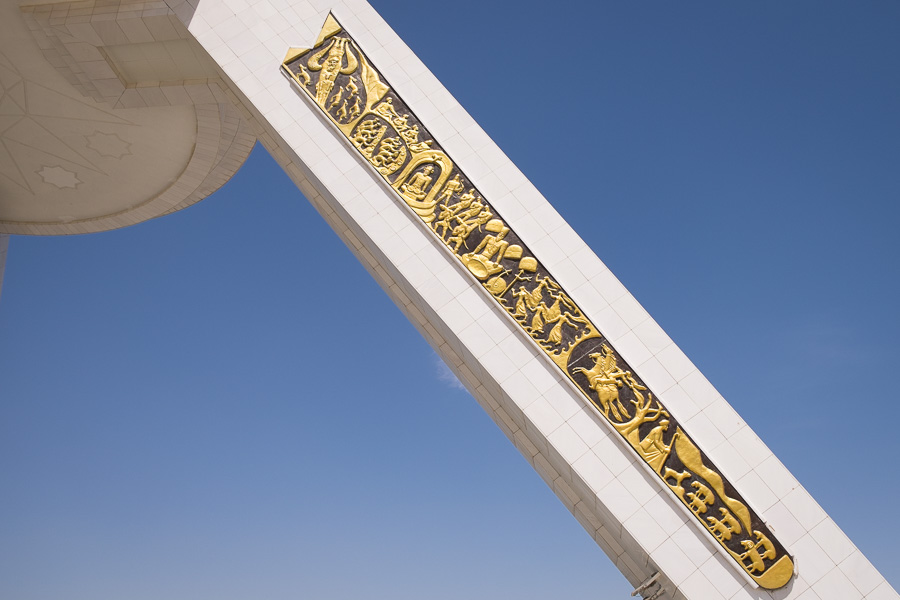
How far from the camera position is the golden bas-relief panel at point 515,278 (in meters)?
6.43

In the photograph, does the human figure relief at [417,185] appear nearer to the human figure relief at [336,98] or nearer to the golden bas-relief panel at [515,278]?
the golden bas-relief panel at [515,278]

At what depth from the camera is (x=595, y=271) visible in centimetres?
738

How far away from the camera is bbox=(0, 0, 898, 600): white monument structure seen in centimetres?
641

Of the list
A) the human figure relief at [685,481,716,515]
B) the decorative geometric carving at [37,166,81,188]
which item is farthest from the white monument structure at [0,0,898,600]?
the decorative geometric carving at [37,166,81,188]

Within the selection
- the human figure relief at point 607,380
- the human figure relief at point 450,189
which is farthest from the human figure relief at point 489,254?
the human figure relief at point 607,380

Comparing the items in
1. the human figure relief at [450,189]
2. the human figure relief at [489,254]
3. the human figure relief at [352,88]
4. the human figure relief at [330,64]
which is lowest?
the human figure relief at [489,254]

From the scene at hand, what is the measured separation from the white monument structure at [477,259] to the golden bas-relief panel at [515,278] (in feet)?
0.06

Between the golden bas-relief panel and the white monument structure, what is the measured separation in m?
0.02

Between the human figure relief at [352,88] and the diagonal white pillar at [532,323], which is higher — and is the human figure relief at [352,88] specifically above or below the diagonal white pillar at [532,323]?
above

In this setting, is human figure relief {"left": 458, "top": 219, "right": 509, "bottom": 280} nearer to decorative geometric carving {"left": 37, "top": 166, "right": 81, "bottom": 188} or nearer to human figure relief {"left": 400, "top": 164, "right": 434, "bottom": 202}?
human figure relief {"left": 400, "top": 164, "right": 434, "bottom": 202}

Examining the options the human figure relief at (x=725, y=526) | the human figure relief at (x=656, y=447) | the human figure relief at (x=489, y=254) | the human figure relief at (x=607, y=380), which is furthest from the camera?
the human figure relief at (x=489, y=254)

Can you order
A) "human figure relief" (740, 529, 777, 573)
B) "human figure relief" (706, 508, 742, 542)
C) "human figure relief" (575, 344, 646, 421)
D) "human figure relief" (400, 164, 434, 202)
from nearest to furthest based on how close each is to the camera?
"human figure relief" (740, 529, 777, 573) → "human figure relief" (706, 508, 742, 542) → "human figure relief" (575, 344, 646, 421) → "human figure relief" (400, 164, 434, 202)

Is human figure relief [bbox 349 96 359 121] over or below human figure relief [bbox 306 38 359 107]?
below

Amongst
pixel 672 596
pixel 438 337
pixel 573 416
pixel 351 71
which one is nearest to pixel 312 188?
pixel 351 71
